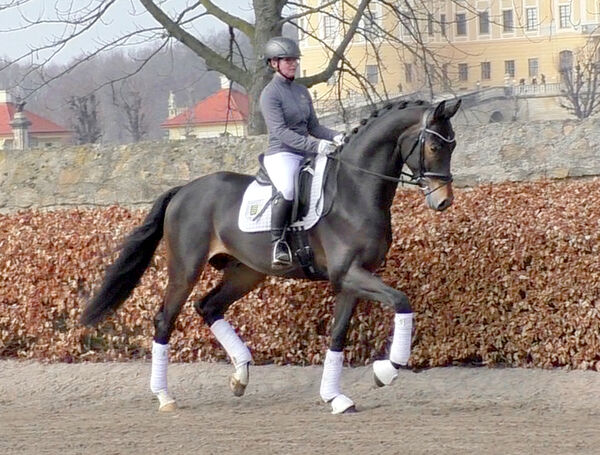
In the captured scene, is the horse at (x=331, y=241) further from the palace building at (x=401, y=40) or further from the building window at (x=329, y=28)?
the building window at (x=329, y=28)

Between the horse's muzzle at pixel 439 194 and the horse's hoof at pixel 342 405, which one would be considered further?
Result: the horse's hoof at pixel 342 405

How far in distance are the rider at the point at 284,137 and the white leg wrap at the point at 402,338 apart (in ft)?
3.13

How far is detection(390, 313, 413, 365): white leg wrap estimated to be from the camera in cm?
736

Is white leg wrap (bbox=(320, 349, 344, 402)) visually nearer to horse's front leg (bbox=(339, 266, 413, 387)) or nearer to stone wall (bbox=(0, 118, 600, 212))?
horse's front leg (bbox=(339, 266, 413, 387))

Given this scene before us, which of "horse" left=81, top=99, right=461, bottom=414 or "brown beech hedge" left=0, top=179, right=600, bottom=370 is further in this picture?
"brown beech hedge" left=0, top=179, right=600, bottom=370

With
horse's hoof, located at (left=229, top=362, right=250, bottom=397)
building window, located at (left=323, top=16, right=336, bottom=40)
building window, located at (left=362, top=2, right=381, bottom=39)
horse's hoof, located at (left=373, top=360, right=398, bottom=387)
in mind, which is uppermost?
building window, located at (left=323, top=16, right=336, bottom=40)

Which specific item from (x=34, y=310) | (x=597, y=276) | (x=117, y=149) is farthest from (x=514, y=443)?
(x=117, y=149)

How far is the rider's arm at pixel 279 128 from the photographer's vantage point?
7.90m

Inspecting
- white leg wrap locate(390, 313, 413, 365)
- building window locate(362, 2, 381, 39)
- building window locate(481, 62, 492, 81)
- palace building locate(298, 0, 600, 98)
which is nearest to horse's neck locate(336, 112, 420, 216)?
white leg wrap locate(390, 313, 413, 365)

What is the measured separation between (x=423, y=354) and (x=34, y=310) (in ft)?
10.6

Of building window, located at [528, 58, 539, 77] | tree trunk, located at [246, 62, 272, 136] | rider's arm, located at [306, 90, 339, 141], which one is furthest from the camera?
building window, located at [528, 58, 539, 77]

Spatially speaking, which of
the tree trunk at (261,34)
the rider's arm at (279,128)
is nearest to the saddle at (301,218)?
the rider's arm at (279,128)

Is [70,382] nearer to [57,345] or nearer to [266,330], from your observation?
[57,345]

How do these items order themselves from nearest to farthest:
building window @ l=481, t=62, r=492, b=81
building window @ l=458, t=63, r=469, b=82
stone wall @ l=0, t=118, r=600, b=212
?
stone wall @ l=0, t=118, r=600, b=212 → building window @ l=458, t=63, r=469, b=82 → building window @ l=481, t=62, r=492, b=81
